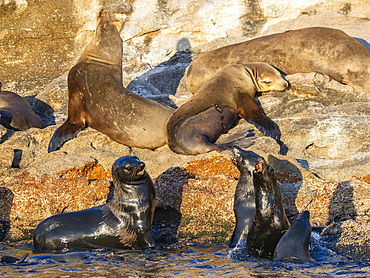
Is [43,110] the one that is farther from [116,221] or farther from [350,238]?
[350,238]

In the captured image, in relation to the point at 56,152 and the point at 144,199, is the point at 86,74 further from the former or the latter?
the point at 144,199

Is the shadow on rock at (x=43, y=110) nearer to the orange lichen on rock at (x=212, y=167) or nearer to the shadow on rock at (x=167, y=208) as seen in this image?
the orange lichen on rock at (x=212, y=167)

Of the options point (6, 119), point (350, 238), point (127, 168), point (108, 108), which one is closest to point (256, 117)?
point (108, 108)

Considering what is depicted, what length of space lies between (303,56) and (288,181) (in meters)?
3.89

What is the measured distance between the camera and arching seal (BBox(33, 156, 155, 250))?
484 centimetres

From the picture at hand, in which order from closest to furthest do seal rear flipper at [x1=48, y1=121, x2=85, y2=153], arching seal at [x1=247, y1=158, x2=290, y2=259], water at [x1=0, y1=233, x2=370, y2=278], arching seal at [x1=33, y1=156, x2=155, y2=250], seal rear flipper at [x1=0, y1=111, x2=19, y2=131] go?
water at [x1=0, y1=233, x2=370, y2=278], arching seal at [x1=247, y1=158, x2=290, y2=259], arching seal at [x1=33, y1=156, x2=155, y2=250], seal rear flipper at [x1=48, y1=121, x2=85, y2=153], seal rear flipper at [x1=0, y1=111, x2=19, y2=131]

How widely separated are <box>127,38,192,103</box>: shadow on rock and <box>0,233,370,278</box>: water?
476cm

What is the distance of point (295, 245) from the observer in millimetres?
4059

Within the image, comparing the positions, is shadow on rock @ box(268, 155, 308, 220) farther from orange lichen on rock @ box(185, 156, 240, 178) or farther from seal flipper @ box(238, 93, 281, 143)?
seal flipper @ box(238, 93, 281, 143)

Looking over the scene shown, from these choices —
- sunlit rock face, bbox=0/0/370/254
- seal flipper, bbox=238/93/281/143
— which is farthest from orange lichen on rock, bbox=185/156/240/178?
seal flipper, bbox=238/93/281/143

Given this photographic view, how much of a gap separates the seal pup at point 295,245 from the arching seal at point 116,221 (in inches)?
50.1

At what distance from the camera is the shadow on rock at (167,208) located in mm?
5328

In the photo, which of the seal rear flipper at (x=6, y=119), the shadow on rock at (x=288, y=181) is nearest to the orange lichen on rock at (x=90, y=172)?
the shadow on rock at (x=288, y=181)

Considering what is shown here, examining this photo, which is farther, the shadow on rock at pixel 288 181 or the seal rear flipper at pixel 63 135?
the seal rear flipper at pixel 63 135
